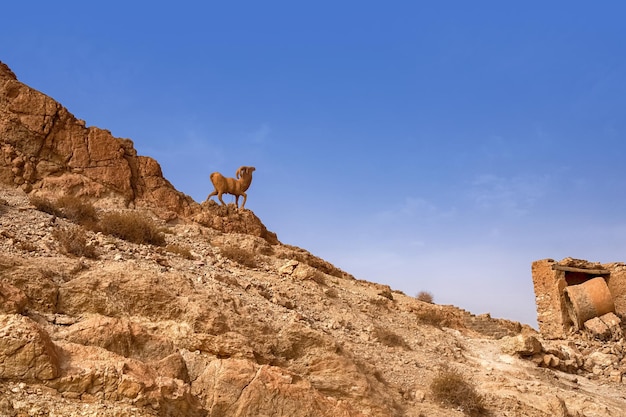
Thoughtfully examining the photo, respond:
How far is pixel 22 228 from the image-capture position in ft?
33.0

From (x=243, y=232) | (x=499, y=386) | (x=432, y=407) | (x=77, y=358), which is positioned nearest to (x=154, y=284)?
(x=77, y=358)

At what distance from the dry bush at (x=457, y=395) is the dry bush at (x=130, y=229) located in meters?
6.89

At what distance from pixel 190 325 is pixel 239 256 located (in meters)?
6.26

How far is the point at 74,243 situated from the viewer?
927 cm

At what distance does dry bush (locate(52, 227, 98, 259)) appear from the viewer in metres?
9.15

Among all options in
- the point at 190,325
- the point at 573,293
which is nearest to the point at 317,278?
the point at 190,325

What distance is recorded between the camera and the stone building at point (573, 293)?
16.1m

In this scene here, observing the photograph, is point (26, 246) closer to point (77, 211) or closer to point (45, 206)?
point (45, 206)

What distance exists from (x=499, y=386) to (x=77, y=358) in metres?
7.87

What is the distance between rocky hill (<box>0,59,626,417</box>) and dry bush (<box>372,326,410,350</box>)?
0.03 meters

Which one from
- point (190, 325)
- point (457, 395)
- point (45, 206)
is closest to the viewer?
point (190, 325)

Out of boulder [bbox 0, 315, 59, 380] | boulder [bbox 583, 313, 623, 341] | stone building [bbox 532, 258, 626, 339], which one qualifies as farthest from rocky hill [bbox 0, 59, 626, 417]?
stone building [bbox 532, 258, 626, 339]

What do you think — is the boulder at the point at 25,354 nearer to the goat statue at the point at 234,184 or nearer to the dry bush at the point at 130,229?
the dry bush at the point at 130,229

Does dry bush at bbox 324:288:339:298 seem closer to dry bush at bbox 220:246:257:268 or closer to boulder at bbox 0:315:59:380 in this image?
dry bush at bbox 220:246:257:268
